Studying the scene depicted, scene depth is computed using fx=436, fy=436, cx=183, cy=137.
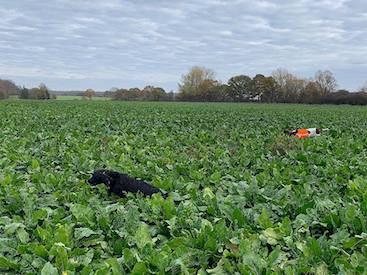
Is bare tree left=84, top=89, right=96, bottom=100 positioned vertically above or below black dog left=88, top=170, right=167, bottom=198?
above

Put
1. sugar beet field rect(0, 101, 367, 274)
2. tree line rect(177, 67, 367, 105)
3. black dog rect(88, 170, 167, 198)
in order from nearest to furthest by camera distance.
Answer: sugar beet field rect(0, 101, 367, 274), black dog rect(88, 170, 167, 198), tree line rect(177, 67, 367, 105)

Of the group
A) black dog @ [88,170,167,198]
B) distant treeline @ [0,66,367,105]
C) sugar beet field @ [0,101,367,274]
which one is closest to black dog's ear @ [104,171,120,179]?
black dog @ [88,170,167,198]

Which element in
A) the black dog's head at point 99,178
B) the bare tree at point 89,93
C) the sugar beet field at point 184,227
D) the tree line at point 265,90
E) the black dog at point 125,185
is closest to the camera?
the sugar beet field at point 184,227

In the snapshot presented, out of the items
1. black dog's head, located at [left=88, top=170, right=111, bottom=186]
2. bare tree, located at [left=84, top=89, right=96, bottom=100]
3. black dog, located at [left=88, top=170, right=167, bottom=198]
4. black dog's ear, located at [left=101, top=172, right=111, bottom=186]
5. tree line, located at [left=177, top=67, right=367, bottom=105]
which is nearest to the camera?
black dog, located at [left=88, top=170, right=167, bottom=198]

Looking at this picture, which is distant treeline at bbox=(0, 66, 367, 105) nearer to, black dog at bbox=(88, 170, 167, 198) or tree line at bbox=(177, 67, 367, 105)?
tree line at bbox=(177, 67, 367, 105)

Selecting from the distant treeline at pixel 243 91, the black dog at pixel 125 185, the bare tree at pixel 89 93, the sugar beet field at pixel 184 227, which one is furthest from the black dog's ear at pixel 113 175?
the bare tree at pixel 89 93

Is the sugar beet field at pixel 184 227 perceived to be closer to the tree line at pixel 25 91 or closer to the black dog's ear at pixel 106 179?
the black dog's ear at pixel 106 179

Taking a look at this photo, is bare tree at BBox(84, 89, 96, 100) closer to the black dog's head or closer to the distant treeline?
the distant treeline

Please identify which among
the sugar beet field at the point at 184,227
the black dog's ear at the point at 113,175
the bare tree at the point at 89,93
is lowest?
the sugar beet field at the point at 184,227

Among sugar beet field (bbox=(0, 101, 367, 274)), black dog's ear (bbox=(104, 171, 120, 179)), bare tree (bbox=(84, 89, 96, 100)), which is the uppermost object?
bare tree (bbox=(84, 89, 96, 100))

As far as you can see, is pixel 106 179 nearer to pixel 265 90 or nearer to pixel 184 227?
pixel 184 227

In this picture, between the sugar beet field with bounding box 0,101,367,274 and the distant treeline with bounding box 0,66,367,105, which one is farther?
the distant treeline with bounding box 0,66,367,105

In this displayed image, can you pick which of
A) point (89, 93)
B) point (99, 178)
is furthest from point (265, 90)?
point (99, 178)

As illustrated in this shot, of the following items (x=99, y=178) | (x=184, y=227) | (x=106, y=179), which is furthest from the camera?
(x=99, y=178)
